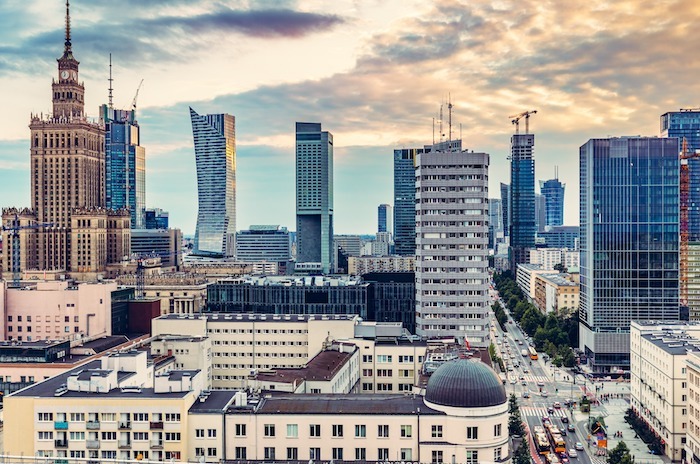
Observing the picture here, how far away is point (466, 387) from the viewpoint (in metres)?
77.1

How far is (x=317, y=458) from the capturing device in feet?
257

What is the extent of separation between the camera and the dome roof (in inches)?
3024

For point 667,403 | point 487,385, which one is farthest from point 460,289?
point 487,385

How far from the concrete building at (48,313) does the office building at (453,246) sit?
71.9 meters

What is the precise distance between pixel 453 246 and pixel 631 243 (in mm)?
60233

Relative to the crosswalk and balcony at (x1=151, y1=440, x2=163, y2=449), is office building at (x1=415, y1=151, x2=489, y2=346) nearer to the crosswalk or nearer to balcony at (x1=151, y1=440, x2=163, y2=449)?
the crosswalk

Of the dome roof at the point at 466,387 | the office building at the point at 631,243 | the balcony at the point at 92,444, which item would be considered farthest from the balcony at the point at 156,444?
the office building at the point at 631,243

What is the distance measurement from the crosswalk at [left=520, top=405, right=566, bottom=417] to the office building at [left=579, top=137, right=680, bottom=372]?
41433mm

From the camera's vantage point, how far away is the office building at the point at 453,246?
502 ft

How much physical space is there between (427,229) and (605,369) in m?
66.0

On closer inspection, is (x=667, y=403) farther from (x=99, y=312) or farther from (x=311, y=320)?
(x=99, y=312)

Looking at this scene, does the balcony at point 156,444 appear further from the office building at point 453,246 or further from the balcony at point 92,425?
the office building at point 453,246

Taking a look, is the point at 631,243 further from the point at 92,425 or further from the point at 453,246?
the point at 92,425

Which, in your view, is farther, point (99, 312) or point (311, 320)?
point (99, 312)
